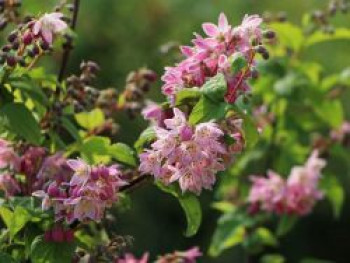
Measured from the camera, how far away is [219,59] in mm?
2080

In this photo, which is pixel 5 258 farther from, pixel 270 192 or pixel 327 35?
pixel 327 35

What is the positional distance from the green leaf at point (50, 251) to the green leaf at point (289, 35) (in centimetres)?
172

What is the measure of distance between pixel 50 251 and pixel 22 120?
11.5 inches

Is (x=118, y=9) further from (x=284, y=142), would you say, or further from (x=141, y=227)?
(x=284, y=142)

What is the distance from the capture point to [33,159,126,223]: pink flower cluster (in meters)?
2.07

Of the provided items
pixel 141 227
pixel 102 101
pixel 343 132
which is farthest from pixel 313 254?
pixel 102 101

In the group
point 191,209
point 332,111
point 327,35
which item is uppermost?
point 327,35

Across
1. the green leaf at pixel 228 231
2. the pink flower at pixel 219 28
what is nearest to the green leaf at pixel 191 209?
the pink flower at pixel 219 28

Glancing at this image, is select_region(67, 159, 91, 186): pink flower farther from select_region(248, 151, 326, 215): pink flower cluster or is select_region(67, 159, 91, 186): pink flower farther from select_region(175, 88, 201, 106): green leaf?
select_region(248, 151, 326, 215): pink flower cluster

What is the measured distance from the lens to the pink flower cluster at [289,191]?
3.54 meters

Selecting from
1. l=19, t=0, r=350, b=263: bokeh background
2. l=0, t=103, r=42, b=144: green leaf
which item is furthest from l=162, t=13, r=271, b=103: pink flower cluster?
l=19, t=0, r=350, b=263: bokeh background

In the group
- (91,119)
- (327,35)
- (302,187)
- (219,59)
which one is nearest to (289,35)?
(327,35)

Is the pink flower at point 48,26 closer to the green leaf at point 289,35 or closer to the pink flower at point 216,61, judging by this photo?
the pink flower at point 216,61

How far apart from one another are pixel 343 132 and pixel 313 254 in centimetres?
493
